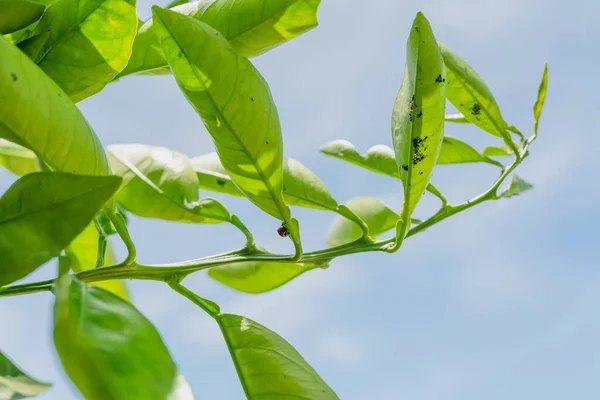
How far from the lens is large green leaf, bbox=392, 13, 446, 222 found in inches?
22.3

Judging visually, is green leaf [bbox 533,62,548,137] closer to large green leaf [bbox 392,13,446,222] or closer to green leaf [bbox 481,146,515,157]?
green leaf [bbox 481,146,515,157]

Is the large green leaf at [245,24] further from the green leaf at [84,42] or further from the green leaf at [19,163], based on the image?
the green leaf at [19,163]

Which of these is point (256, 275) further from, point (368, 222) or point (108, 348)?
point (108, 348)

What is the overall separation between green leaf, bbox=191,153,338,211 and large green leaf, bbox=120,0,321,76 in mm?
194

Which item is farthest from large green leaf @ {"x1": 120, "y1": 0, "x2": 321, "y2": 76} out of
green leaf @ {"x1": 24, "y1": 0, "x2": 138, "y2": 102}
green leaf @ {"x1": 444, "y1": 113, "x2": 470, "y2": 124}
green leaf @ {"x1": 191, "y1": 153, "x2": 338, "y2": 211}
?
green leaf @ {"x1": 444, "y1": 113, "x2": 470, "y2": 124}

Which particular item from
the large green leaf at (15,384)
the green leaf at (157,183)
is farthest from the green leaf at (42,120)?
the green leaf at (157,183)

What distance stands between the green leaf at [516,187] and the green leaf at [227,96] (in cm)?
37

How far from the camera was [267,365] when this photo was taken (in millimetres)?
604

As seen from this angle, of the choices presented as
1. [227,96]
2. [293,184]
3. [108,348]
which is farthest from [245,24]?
[108,348]

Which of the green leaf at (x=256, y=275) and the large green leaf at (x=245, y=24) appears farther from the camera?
the green leaf at (x=256, y=275)

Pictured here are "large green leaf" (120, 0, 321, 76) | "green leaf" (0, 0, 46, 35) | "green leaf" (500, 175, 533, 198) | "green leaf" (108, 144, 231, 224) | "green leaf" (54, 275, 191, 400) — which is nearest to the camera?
"green leaf" (54, 275, 191, 400)

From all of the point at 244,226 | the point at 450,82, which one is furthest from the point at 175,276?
the point at 450,82

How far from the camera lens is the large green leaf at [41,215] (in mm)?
422

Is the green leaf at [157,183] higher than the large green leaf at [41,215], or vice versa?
the green leaf at [157,183]
